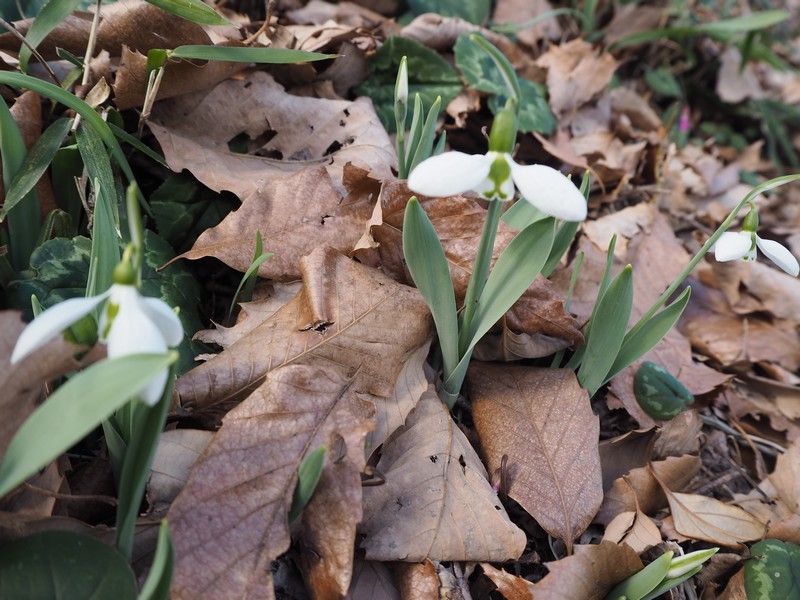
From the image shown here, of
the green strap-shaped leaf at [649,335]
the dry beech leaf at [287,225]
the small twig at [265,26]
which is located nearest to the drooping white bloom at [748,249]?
the green strap-shaped leaf at [649,335]

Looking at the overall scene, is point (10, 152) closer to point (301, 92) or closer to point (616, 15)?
point (301, 92)

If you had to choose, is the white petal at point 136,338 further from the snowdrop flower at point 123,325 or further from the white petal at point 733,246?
the white petal at point 733,246

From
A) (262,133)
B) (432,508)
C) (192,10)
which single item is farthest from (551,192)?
(262,133)

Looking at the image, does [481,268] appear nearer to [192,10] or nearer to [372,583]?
[372,583]

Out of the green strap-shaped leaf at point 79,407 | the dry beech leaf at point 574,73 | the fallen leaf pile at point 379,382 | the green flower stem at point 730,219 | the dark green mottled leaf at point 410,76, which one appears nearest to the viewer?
the green strap-shaped leaf at point 79,407

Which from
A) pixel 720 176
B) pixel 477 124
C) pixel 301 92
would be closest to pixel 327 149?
pixel 301 92
